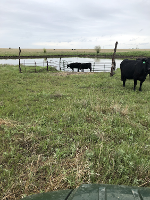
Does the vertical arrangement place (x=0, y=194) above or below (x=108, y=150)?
below

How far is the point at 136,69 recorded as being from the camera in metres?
8.92

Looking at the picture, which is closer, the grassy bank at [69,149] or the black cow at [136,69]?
the grassy bank at [69,149]

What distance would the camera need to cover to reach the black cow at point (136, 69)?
8.45 m

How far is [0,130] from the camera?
4.14 meters

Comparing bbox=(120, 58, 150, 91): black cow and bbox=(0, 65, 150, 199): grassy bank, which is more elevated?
bbox=(120, 58, 150, 91): black cow

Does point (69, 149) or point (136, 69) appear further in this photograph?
point (136, 69)

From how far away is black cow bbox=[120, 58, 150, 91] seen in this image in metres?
8.45

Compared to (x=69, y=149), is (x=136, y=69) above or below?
above

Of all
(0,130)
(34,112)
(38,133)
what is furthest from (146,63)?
(0,130)

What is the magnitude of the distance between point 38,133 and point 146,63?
733 cm

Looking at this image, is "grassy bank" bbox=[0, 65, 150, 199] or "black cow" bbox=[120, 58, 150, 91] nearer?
"grassy bank" bbox=[0, 65, 150, 199]

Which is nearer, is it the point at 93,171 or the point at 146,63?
the point at 93,171

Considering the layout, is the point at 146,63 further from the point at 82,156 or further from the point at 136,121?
the point at 82,156

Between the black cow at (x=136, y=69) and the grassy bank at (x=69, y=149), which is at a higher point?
the black cow at (x=136, y=69)
